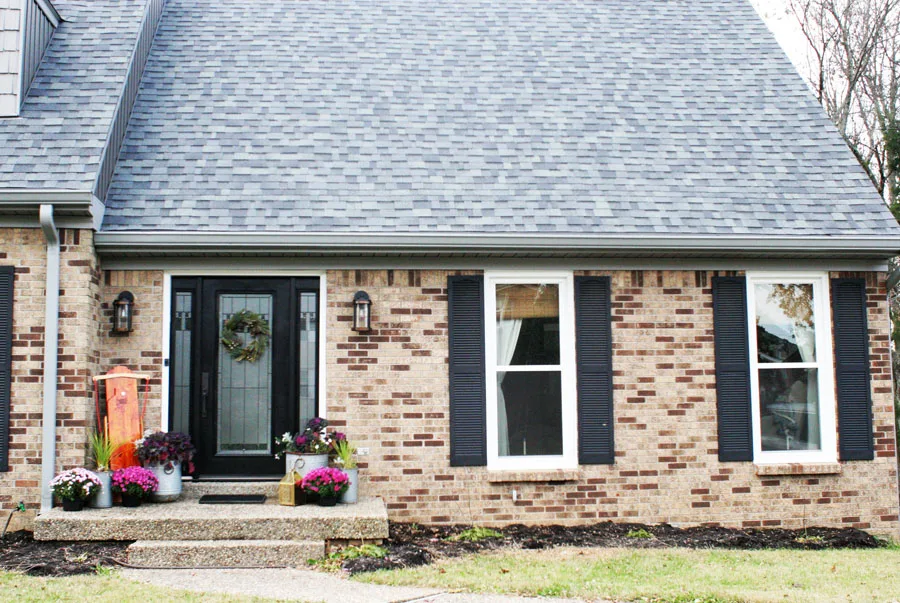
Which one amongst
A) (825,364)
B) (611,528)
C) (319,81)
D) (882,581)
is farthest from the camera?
(319,81)

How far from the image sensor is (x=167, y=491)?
22.5 ft

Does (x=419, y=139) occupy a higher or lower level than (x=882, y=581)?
higher

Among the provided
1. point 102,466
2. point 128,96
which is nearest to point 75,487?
point 102,466

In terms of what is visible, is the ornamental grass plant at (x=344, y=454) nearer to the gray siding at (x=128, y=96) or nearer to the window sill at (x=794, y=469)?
the gray siding at (x=128, y=96)

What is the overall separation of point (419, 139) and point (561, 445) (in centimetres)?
338

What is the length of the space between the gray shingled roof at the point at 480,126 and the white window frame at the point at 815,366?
490 mm

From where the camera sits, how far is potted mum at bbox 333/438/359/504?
272 inches

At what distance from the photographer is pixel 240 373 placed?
753 cm

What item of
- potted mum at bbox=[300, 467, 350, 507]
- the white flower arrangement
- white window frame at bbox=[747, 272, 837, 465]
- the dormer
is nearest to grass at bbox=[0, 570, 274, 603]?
the white flower arrangement

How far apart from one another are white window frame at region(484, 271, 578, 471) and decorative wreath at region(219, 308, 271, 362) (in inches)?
80.3

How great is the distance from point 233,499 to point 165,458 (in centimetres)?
66

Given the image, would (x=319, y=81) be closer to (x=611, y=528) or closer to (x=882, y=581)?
(x=611, y=528)

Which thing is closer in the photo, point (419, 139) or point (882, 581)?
point (882, 581)

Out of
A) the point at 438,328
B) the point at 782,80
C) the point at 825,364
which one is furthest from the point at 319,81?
the point at 825,364
